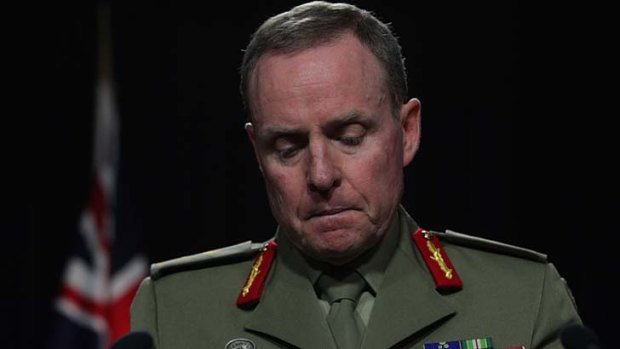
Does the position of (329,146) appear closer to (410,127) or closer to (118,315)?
(410,127)

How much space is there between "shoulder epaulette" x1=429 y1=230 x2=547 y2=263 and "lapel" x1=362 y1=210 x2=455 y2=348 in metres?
0.08

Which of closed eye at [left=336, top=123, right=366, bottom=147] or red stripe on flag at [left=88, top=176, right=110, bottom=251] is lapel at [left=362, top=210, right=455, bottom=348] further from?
red stripe on flag at [left=88, top=176, right=110, bottom=251]

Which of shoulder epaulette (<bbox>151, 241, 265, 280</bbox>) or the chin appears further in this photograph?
shoulder epaulette (<bbox>151, 241, 265, 280</bbox>)

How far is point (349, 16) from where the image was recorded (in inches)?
61.4

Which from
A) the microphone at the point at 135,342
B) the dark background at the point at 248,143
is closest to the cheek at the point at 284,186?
the microphone at the point at 135,342

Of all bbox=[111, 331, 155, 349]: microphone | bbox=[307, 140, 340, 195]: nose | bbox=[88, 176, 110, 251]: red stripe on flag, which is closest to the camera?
bbox=[111, 331, 155, 349]: microphone

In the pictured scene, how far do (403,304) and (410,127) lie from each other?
11.2 inches

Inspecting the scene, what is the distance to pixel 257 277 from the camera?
163cm

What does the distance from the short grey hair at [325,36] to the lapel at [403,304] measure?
0.79 feet

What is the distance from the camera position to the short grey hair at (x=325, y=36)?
151 cm

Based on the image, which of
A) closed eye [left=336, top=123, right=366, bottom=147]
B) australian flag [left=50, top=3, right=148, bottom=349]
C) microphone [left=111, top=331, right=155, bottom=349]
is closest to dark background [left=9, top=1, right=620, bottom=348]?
australian flag [left=50, top=3, right=148, bottom=349]

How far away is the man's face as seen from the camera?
4.76 feet

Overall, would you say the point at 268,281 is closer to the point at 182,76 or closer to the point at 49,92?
the point at 182,76

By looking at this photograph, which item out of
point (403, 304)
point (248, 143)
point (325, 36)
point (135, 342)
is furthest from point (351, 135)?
point (248, 143)
